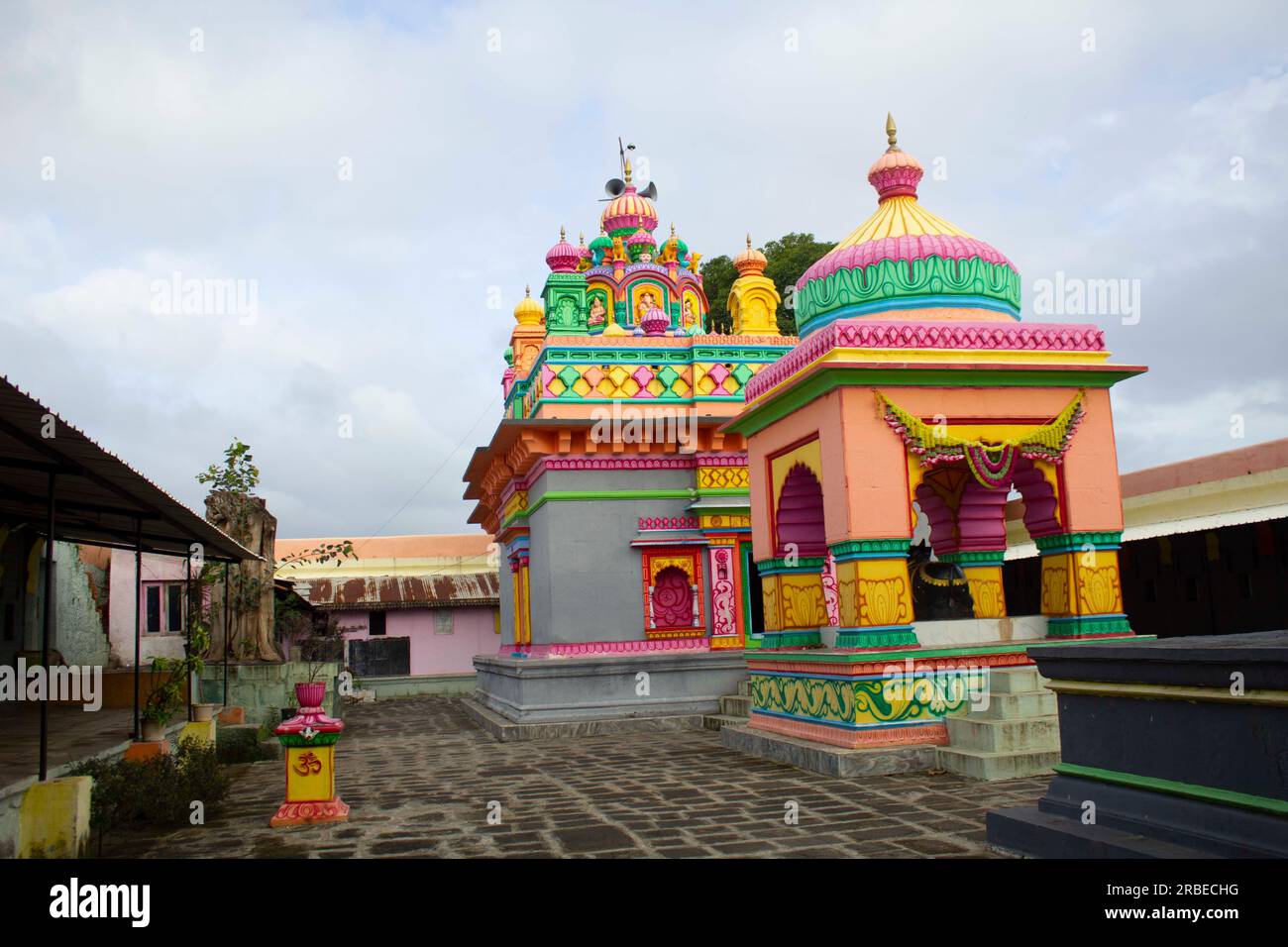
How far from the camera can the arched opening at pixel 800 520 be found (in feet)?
37.1

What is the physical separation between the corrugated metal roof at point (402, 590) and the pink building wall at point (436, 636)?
1.29 ft

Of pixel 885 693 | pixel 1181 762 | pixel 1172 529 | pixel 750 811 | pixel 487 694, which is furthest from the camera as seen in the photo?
pixel 487 694

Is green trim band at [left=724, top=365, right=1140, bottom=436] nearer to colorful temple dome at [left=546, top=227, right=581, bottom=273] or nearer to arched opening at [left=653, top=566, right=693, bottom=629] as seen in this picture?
arched opening at [left=653, top=566, right=693, bottom=629]

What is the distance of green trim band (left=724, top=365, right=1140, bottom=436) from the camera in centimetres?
953

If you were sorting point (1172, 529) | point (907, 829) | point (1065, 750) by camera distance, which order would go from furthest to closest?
point (1172, 529) → point (907, 829) → point (1065, 750)

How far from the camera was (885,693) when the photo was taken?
915cm

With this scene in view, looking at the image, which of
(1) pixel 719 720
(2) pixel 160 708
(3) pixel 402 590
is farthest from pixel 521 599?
(3) pixel 402 590

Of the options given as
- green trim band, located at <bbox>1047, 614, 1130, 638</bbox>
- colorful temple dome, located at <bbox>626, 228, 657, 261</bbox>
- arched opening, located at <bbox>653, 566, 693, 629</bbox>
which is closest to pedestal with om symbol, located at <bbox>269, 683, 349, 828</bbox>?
green trim band, located at <bbox>1047, 614, 1130, 638</bbox>

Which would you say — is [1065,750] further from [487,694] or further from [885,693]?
[487,694]

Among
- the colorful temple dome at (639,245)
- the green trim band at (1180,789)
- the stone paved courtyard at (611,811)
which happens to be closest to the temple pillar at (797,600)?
the stone paved courtyard at (611,811)

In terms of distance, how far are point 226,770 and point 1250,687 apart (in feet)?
32.3

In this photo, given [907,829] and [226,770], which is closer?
[907,829]

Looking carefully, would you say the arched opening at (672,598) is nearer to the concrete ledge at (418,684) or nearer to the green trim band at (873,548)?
the green trim band at (873,548)

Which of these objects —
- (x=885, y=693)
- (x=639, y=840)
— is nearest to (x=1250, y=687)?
(x=639, y=840)
